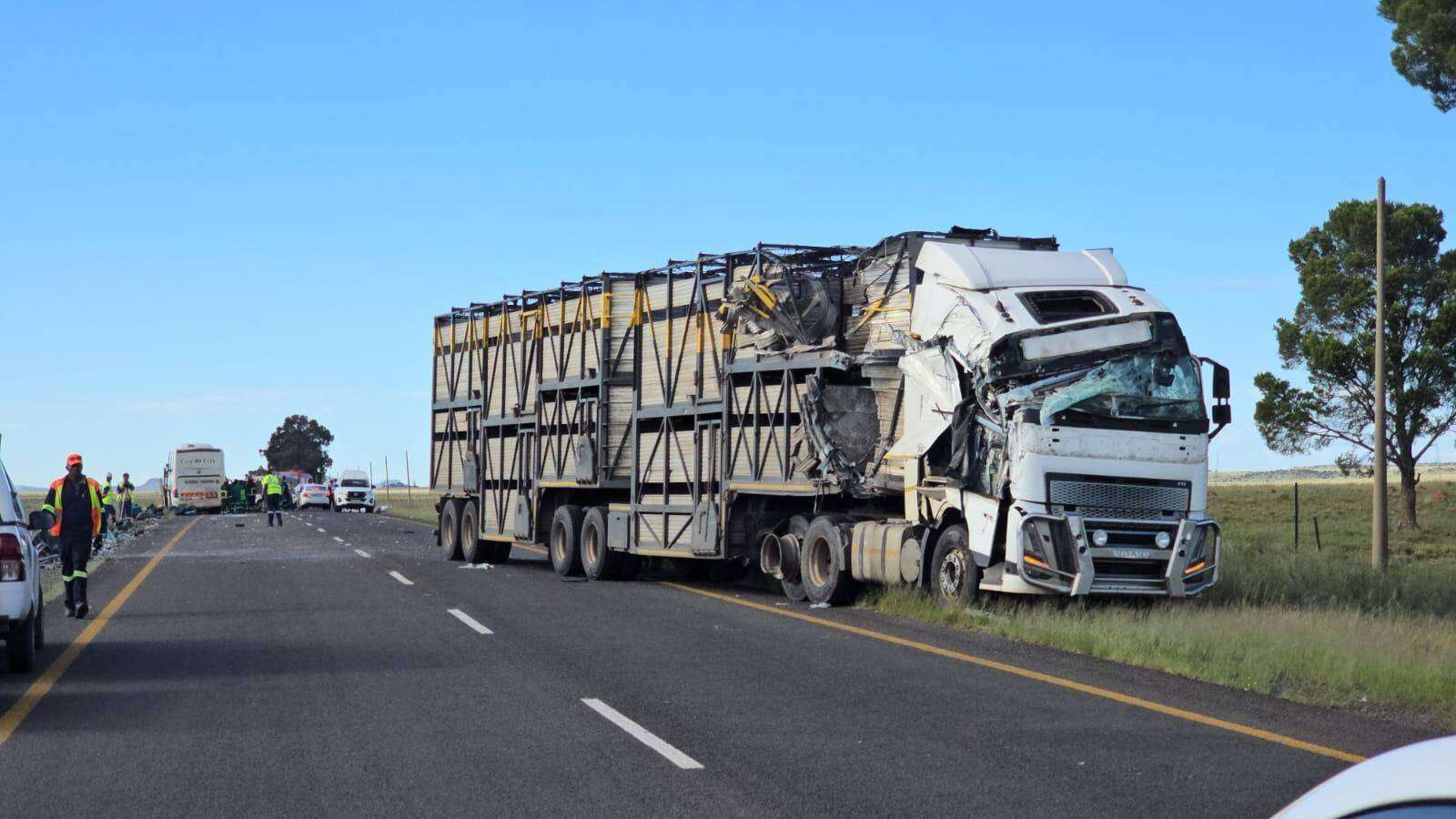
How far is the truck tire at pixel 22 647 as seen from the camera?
11898 mm

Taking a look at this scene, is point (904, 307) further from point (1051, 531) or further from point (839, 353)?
point (1051, 531)

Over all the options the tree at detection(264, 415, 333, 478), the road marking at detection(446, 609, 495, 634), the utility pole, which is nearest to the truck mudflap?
the road marking at detection(446, 609, 495, 634)

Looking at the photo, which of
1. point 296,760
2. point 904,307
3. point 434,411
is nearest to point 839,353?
point 904,307

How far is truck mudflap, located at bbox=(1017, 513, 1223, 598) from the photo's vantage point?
1502cm

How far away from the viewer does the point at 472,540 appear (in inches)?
1102

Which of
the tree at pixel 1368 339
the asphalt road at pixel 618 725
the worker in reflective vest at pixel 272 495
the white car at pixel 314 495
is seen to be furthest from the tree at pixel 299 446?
the asphalt road at pixel 618 725

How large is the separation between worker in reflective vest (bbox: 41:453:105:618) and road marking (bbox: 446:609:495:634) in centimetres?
395

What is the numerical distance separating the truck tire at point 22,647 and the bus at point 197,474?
63476 millimetres

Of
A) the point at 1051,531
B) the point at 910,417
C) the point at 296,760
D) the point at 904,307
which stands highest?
the point at 904,307

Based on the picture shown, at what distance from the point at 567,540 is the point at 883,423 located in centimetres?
765

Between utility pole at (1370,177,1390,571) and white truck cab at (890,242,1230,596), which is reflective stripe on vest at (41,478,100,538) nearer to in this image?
white truck cab at (890,242,1230,596)

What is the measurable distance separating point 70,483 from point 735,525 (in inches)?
323

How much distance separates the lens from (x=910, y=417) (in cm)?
1731

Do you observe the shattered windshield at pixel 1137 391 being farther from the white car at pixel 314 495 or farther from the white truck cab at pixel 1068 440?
the white car at pixel 314 495
